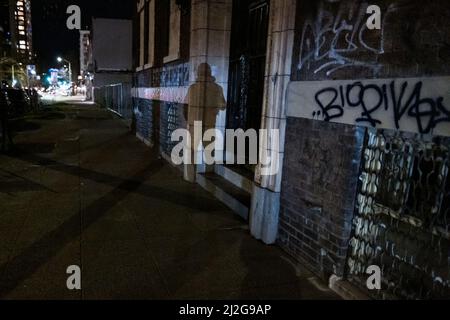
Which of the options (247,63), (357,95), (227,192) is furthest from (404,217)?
(247,63)

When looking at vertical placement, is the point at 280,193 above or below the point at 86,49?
below

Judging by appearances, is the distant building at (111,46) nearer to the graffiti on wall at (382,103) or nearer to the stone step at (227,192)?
the stone step at (227,192)

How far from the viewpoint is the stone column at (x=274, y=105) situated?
14.5 ft

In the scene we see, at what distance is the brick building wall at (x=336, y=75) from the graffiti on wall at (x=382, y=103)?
8 cm

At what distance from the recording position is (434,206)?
116 inches

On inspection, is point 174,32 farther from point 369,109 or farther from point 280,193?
point 369,109

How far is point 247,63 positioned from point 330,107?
3258 mm

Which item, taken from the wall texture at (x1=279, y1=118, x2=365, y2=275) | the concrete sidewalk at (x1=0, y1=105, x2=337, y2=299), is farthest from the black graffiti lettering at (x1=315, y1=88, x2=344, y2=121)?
the concrete sidewalk at (x1=0, y1=105, x2=337, y2=299)

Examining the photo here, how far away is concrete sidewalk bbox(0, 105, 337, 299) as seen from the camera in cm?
368

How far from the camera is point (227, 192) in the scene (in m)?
6.39

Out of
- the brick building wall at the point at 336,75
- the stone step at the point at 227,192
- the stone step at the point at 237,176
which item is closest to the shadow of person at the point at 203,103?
the stone step at the point at 227,192

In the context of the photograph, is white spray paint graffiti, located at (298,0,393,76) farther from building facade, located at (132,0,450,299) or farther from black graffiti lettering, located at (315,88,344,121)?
black graffiti lettering, located at (315,88,344,121)
